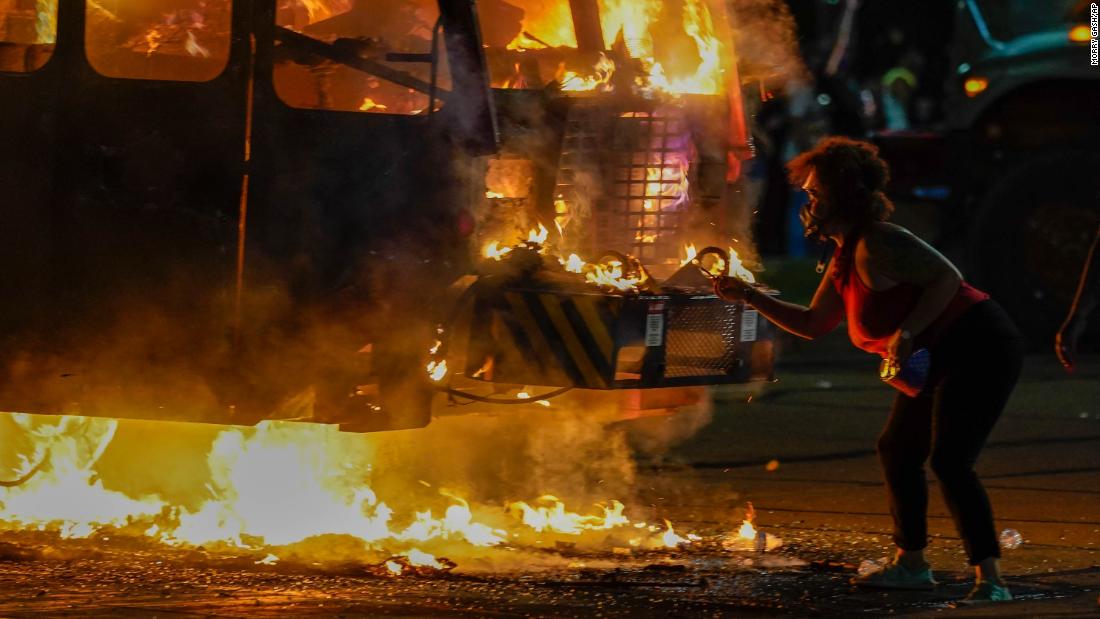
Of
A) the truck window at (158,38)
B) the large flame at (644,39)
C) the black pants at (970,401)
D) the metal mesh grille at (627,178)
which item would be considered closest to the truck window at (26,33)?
the truck window at (158,38)

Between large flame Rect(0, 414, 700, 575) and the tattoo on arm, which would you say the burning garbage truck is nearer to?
large flame Rect(0, 414, 700, 575)

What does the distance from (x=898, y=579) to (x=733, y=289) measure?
1166 mm

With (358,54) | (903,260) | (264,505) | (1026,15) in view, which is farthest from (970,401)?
(1026,15)

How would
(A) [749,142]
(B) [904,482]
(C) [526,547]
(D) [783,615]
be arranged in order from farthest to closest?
1. (A) [749,142]
2. (C) [526,547]
3. (B) [904,482]
4. (D) [783,615]

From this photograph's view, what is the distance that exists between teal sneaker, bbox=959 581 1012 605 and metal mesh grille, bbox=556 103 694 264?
197 cm

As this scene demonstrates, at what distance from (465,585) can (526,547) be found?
0.73m

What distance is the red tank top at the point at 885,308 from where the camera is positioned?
6.38 m

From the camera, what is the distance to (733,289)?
668cm

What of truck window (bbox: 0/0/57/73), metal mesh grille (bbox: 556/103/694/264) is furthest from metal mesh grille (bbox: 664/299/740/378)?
truck window (bbox: 0/0/57/73)

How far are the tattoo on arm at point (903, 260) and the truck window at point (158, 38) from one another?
2.38m

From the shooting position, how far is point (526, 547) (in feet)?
23.6

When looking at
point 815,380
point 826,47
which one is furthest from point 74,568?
point 826,47

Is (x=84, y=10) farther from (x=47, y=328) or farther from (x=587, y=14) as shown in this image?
(x=587, y=14)

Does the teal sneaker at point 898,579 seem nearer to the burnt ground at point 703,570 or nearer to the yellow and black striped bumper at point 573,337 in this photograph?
the burnt ground at point 703,570
